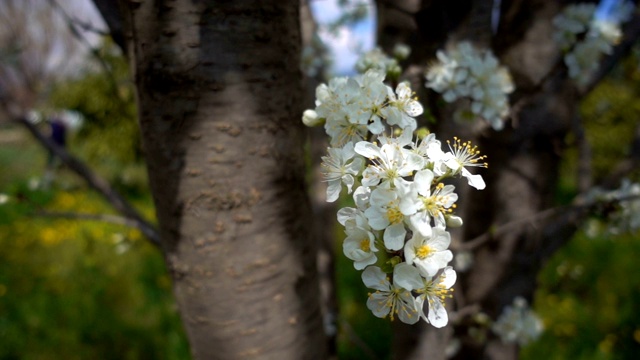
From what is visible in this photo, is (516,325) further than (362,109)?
Yes

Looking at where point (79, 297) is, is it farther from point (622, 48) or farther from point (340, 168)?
point (622, 48)

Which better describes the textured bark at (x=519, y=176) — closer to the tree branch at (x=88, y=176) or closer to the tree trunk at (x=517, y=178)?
the tree trunk at (x=517, y=178)

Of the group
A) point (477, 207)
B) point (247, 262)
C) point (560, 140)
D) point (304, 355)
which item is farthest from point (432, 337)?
point (560, 140)

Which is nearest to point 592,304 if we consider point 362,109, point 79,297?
point 362,109

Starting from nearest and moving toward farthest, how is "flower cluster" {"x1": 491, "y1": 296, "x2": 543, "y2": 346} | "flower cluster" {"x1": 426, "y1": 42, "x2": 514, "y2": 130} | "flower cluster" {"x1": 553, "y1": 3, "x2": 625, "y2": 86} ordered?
1. "flower cluster" {"x1": 426, "y1": 42, "x2": 514, "y2": 130}
2. "flower cluster" {"x1": 553, "y1": 3, "x2": 625, "y2": 86}
3. "flower cluster" {"x1": 491, "y1": 296, "x2": 543, "y2": 346}

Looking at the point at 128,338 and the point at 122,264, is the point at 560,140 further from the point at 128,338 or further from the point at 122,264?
the point at 122,264

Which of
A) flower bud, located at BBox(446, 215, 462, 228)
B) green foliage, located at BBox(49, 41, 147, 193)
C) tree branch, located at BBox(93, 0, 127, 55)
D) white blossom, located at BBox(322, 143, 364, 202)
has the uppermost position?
tree branch, located at BBox(93, 0, 127, 55)

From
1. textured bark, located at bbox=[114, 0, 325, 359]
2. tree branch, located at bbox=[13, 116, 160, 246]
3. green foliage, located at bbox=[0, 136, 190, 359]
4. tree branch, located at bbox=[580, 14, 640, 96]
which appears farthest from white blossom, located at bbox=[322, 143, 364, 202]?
tree branch, located at bbox=[580, 14, 640, 96]

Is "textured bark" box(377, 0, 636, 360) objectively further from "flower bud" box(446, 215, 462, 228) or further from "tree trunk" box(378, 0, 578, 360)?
"flower bud" box(446, 215, 462, 228)
